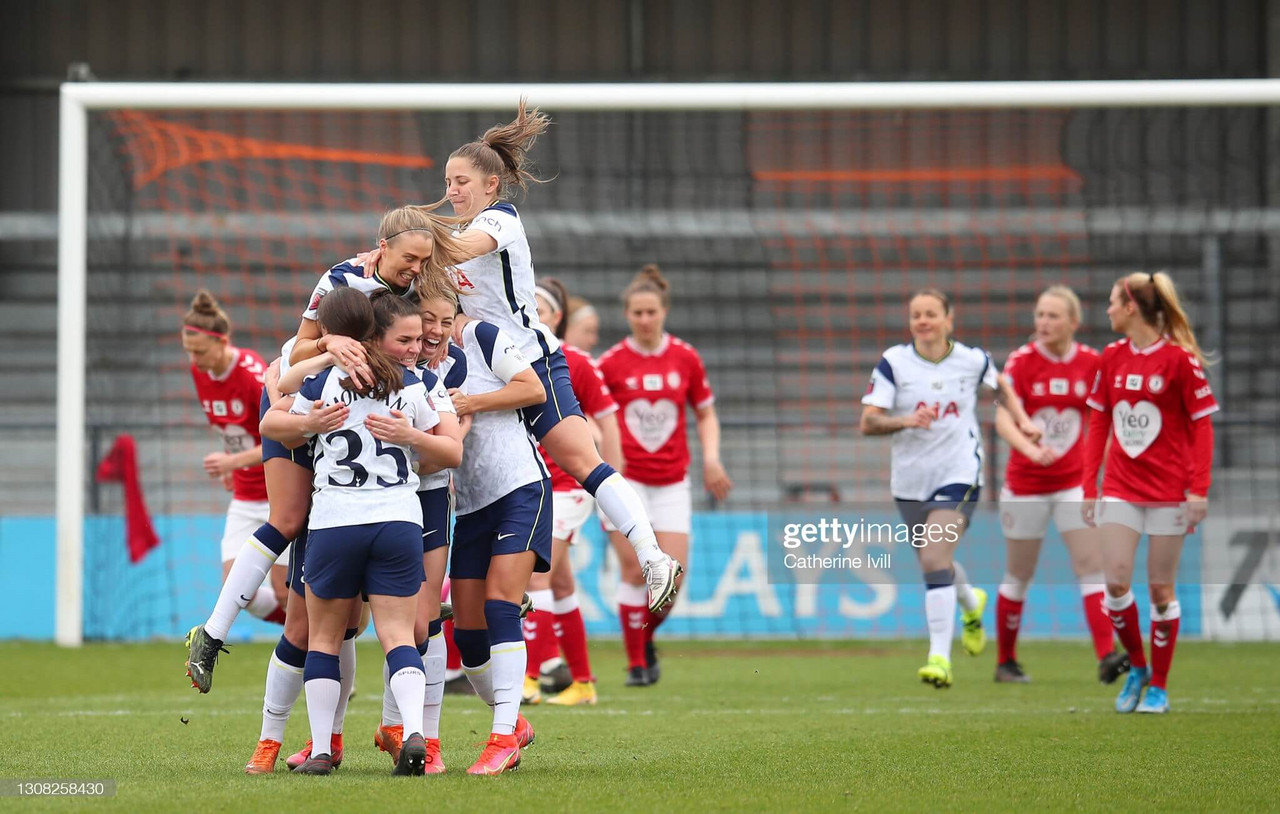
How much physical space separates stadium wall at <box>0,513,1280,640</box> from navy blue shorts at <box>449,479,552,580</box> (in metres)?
6.36

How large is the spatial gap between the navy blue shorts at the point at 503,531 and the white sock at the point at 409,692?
0.53 metres

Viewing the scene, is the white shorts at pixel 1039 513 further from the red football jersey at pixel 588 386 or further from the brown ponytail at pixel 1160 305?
the red football jersey at pixel 588 386

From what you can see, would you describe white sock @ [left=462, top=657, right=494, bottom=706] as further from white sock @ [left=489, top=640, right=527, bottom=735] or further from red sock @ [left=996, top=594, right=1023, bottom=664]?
red sock @ [left=996, top=594, right=1023, bottom=664]

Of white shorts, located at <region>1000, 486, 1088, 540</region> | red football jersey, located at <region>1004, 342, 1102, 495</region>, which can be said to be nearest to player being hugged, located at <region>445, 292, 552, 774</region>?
white shorts, located at <region>1000, 486, 1088, 540</region>

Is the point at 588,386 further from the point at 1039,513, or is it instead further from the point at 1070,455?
the point at 1070,455

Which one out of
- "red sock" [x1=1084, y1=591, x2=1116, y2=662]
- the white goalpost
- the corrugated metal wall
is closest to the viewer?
"red sock" [x1=1084, y1=591, x2=1116, y2=662]

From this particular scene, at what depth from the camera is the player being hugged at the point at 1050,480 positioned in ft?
27.7

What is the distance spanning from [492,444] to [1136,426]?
133 inches

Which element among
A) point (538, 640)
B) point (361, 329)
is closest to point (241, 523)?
point (538, 640)

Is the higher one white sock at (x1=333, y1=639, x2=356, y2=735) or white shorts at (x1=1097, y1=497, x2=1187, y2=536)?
white shorts at (x1=1097, y1=497, x2=1187, y2=536)

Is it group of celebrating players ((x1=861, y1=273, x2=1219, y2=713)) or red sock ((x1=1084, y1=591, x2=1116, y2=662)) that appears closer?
group of celebrating players ((x1=861, y1=273, x2=1219, y2=713))

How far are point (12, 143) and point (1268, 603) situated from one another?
14.2 metres

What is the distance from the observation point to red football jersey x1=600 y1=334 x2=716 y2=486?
8500 millimetres

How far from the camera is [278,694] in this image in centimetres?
458
